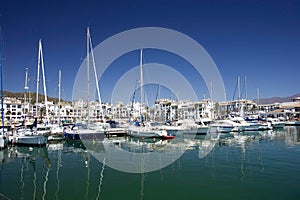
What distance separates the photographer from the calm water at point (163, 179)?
10.6m

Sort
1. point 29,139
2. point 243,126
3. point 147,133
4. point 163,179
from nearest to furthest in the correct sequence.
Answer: point 163,179
point 29,139
point 147,133
point 243,126

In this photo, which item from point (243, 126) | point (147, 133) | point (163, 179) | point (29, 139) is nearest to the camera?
point (163, 179)

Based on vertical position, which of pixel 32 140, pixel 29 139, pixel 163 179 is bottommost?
pixel 163 179

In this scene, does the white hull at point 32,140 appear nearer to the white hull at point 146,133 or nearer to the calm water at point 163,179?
the calm water at point 163,179

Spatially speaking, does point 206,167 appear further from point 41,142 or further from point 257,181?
point 41,142

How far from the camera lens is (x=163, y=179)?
1303cm

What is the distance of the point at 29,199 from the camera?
1020cm

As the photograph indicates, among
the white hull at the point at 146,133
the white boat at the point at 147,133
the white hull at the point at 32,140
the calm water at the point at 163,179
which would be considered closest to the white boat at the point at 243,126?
the white boat at the point at 147,133

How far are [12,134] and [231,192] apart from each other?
88.8 feet

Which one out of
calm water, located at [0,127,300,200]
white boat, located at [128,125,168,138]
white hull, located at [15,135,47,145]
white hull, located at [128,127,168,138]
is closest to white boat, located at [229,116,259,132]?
white boat, located at [128,125,168,138]

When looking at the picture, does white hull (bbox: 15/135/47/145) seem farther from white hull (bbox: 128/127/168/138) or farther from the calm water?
white hull (bbox: 128/127/168/138)

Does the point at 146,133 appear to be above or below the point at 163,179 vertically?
above

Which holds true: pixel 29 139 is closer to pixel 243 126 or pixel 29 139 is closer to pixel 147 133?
pixel 147 133

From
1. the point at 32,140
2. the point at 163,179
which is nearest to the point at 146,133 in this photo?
the point at 32,140
